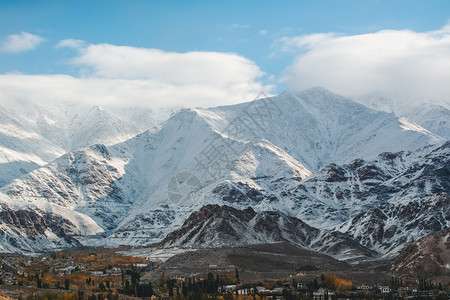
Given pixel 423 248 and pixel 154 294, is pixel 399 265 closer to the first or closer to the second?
pixel 423 248

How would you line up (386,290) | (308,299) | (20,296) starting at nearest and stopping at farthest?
(20,296) → (308,299) → (386,290)

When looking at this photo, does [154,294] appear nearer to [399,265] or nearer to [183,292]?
[183,292]

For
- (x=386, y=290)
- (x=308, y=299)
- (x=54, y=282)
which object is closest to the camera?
(x=308, y=299)

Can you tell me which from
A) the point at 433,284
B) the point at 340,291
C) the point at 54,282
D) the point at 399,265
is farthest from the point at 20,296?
the point at 399,265

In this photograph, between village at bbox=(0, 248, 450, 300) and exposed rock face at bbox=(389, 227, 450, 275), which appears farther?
exposed rock face at bbox=(389, 227, 450, 275)

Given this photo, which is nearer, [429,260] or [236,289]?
[236,289]

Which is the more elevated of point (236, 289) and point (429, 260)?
point (429, 260)

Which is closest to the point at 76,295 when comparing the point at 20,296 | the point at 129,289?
the point at 20,296

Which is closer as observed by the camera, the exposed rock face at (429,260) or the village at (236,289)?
the village at (236,289)

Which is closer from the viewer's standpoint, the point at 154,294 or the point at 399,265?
the point at 154,294
